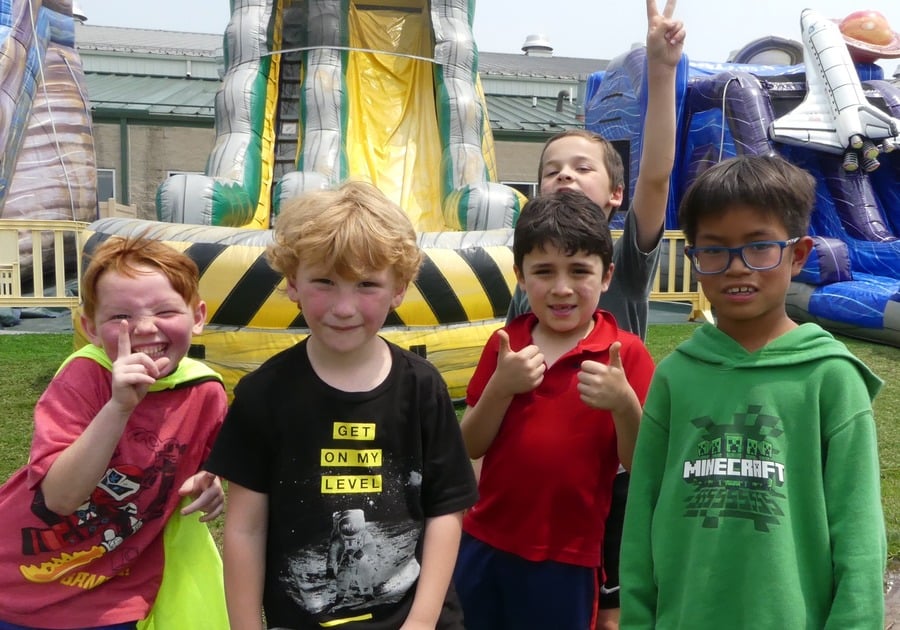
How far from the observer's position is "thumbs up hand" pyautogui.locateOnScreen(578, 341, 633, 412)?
1.49m

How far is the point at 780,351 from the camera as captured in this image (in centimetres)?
127

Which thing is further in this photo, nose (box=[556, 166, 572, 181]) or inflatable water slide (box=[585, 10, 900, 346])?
inflatable water slide (box=[585, 10, 900, 346])

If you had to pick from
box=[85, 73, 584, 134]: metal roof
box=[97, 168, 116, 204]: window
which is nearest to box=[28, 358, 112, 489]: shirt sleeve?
box=[85, 73, 584, 134]: metal roof

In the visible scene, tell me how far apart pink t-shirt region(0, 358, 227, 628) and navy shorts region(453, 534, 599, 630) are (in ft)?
1.92

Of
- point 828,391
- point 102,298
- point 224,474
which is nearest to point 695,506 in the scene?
point 828,391

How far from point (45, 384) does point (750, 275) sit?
4.95 metres

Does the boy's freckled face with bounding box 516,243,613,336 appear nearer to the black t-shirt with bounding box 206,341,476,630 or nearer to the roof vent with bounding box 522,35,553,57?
the black t-shirt with bounding box 206,341,476,630

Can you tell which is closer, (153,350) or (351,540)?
(351,540)

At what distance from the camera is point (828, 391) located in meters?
1.22

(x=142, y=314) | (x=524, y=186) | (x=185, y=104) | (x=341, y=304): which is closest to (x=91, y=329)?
(x=142, y=314)

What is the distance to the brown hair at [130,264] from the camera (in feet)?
4.99

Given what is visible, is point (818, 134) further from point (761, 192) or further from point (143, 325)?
point (143, 325)

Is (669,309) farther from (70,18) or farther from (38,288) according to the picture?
(70,18)

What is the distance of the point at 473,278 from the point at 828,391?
10.9 ft
